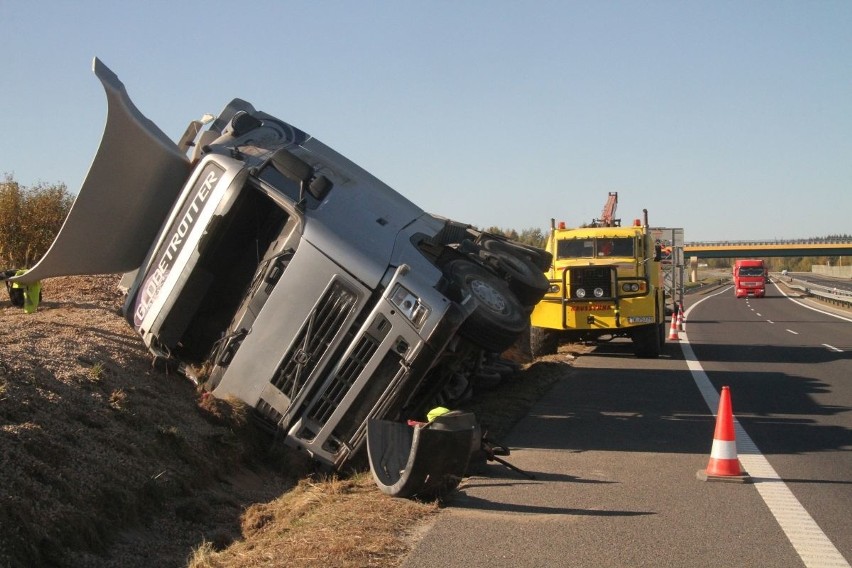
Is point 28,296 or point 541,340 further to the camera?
point 541,340

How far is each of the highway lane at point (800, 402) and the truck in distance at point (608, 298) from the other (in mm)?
1432

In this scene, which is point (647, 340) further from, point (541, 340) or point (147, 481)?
point (147, 481)

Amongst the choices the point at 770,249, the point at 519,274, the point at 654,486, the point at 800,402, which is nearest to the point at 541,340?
the point at 800,402

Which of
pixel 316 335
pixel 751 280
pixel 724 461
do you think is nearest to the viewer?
pixel 724 461

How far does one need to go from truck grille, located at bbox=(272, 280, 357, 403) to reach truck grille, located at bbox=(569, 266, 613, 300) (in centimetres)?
1125

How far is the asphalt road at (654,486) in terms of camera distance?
232 inches

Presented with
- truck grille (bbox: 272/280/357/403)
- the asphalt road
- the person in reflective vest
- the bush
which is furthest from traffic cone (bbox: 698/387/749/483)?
the bush

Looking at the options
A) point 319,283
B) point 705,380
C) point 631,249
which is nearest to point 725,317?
point 631,249

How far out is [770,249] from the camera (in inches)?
4774

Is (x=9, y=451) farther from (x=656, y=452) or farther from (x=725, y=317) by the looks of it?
(x=725, y=317)

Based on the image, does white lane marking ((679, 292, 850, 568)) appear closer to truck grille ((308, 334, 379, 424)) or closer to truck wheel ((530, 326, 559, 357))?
truck grille ((308, 334, 379, 424))

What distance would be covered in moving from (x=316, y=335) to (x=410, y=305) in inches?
35.0

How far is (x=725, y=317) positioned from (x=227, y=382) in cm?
3291

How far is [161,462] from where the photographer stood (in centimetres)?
804
